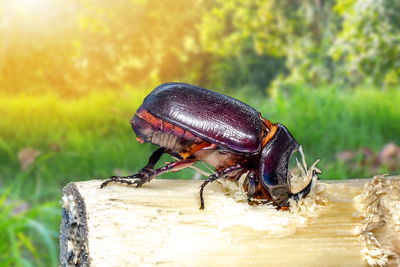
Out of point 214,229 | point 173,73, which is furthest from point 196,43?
point 214,229

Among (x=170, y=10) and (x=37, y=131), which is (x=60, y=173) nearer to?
(x=37, y=131)

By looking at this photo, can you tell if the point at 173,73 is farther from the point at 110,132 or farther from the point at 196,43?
the point at 110,132

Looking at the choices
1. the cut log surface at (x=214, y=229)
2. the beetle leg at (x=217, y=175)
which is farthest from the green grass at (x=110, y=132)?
the beetle leg at (x=217, y=175)

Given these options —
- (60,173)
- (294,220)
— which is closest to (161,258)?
(294,220)

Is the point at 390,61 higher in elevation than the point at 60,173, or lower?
higher

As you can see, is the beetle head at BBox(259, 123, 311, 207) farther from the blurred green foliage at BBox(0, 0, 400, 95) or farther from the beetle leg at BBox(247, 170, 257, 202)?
the blurred green foliage at BBox(0, 0, 400, 95)

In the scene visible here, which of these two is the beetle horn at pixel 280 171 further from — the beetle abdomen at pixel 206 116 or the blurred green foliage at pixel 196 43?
the blurred green foliage at pixel 196 43
